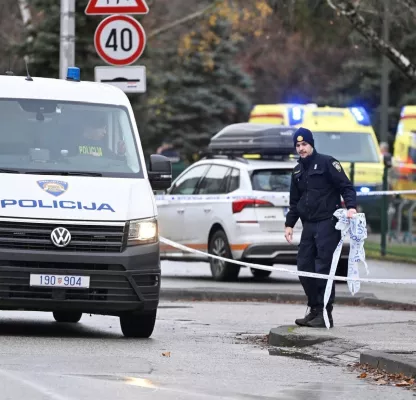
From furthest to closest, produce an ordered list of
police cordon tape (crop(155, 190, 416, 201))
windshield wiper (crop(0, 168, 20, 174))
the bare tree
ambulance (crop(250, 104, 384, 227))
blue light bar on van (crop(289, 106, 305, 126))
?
the bare tree, blue light bar on van (crop(289, 106, 305, 126)), ambulance (crop(250, 104, 384, 227)), police cordon tape (crop(155, 190, 416, 201)), windshield wiper (crop(0, 168, 20, 174))

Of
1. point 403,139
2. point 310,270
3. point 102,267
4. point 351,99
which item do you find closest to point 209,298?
point 310,270

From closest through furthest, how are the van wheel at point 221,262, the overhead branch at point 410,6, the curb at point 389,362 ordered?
the curb at point 389,362
the van wheel at point 221,262
the overhead branch at point 410,6

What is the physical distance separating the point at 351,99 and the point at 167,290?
44.6 meters

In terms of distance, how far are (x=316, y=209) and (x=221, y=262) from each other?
23.2ft

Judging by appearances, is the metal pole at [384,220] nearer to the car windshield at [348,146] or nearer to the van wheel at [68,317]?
the car windshield at [348,146]

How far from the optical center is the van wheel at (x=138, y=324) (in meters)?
12.6

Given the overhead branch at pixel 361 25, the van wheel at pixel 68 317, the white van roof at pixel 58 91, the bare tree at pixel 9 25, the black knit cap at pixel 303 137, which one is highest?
the bare tree at pixel 9 25

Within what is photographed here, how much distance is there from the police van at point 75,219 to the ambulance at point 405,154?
17.9 meters

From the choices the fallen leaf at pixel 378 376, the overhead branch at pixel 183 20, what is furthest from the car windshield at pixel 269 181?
the overhead branch at pixel 183 20

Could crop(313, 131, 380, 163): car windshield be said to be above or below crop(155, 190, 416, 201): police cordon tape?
above

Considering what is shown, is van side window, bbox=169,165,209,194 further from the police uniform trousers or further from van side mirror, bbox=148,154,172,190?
van side mirror, bbox=148,154,172,190

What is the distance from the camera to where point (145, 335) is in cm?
1280

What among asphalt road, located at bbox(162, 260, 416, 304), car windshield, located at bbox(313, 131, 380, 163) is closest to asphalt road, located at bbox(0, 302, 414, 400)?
asphalt road, located at bbox(162, 260, 416, 304)

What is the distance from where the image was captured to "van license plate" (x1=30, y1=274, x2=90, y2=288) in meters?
12.0
